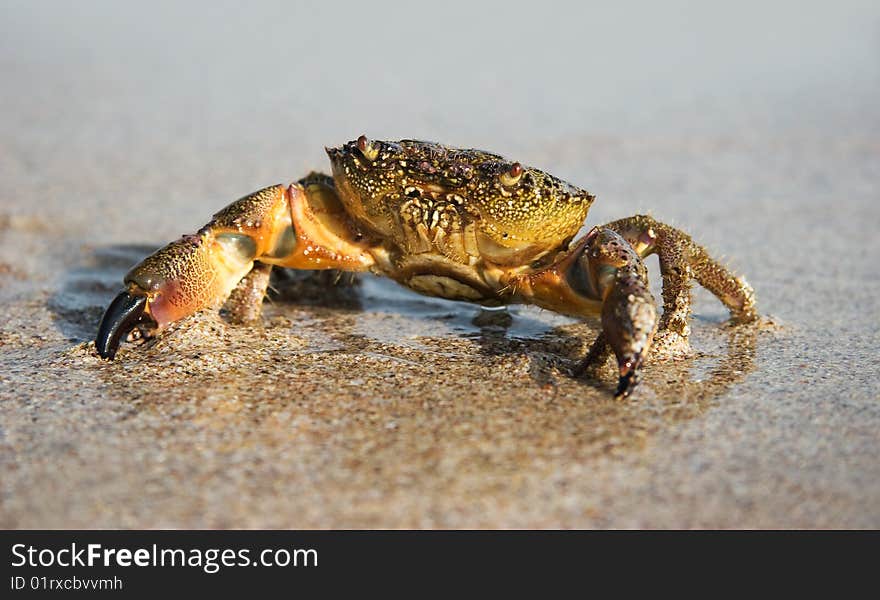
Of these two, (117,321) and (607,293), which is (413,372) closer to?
(607,293)

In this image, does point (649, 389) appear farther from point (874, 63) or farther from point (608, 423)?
point (874, 63)

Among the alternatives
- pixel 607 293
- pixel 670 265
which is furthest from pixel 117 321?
pixel 670 265

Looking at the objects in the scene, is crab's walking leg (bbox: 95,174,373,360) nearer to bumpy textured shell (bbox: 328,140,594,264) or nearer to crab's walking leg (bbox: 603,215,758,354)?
bumpy textured shell (bbox: 328,140,594,264)

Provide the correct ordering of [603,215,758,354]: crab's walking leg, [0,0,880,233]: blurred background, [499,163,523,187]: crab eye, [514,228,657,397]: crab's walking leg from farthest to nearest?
[0,0,880,233]: blurred background → [603,215,758,354]: crab's walking leg → [499,163,523,187]: crab eye → [514,228,657,397]: crab's walking leg

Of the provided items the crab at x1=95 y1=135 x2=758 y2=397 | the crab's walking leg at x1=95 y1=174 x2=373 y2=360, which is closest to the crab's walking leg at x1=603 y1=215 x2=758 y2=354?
the crab at x1=95 y1=135 x2=758 y2=397

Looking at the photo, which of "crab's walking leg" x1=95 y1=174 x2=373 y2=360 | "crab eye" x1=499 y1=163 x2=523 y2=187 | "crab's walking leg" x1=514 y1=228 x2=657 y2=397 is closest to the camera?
"crab's walking leg" x1=514 y1=228 x2=657 y2=397

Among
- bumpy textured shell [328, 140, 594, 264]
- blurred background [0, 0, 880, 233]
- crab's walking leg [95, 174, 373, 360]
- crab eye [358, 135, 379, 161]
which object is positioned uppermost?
blurred background [0, 0, 880, 233]

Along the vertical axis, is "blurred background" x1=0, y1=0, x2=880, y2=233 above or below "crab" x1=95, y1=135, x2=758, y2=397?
above

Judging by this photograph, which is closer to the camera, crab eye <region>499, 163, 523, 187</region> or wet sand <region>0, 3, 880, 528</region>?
wet sand <region>0, 3, 880, 528</region>
